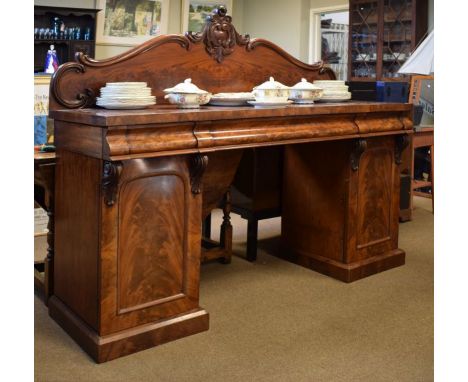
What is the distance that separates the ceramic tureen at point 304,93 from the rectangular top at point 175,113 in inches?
7.6

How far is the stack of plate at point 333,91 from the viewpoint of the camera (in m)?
3.47

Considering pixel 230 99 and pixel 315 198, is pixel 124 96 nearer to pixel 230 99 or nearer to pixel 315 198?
pixel 230 99

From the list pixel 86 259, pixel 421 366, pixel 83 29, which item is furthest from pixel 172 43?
pixel 83 29

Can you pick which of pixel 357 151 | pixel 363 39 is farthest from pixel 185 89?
pixel 363 39

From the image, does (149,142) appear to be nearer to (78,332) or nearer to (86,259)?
(86,259)

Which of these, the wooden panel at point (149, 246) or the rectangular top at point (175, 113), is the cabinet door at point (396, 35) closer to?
the rectangular top at point (175, 113)

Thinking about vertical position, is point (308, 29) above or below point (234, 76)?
above

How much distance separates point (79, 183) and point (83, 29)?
5.17 meters

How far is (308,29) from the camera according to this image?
7.83 meters

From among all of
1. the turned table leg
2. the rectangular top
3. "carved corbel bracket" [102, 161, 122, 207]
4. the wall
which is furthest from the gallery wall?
"carved corbel bracket" [102, 161, 122, 207]

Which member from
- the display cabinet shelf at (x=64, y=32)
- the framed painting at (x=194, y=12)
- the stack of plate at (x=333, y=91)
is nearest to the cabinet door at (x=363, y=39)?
the framed painting at (x=194, y=12)

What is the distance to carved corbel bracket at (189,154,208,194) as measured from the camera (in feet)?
8.25

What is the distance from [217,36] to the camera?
3.11 metres

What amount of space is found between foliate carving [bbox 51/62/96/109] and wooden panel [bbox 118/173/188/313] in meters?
0.52
